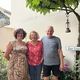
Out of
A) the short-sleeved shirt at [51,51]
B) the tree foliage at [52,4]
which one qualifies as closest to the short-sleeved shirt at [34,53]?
the short-sleeved shirt at [51,51]

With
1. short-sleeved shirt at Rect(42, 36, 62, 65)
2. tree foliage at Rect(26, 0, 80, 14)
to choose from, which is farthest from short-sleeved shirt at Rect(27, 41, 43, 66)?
tree foliage at Rect(26, 0, 80, 14)

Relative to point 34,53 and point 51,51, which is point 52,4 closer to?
point 51,51

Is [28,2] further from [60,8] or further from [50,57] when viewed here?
[50,57]

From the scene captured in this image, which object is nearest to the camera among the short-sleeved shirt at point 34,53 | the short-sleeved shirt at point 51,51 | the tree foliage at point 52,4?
the short-sleeved shirt at point 34,53

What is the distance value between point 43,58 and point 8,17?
441 centimetres

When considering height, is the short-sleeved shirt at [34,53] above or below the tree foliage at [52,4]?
below

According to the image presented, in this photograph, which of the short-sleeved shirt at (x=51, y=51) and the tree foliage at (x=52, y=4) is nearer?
the short-sleeved shirt at (x=51, y=51)

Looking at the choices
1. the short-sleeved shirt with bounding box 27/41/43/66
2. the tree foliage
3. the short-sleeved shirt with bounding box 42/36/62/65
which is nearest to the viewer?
the short-sleeved shirt with bounding box 27/41/43/66

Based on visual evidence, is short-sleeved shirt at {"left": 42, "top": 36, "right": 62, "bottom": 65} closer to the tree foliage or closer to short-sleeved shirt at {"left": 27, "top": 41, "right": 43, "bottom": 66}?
short-sleeved shirt at {"left": 27, "top": 41, "right": 43, "bottom": 66}

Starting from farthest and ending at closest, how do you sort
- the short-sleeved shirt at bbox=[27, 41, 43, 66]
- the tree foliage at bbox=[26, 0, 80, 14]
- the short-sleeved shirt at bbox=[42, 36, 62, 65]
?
the tree foliage at bbox=[26, 0, 80, 14] < the short-sleeved shirt at bbox=[42, 36, 62, 65] < the short-sleeved shirt at bbox=[27, 41, 43, 66]

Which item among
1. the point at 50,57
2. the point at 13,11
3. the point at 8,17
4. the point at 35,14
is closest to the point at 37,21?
the point at 35,14

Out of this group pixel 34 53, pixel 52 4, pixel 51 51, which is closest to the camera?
pixel 34 53

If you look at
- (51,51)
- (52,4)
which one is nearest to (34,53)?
(51,51)

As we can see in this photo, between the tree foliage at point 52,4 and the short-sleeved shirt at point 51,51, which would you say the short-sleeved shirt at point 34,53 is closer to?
the short-sleeved shirt at point 51,51
